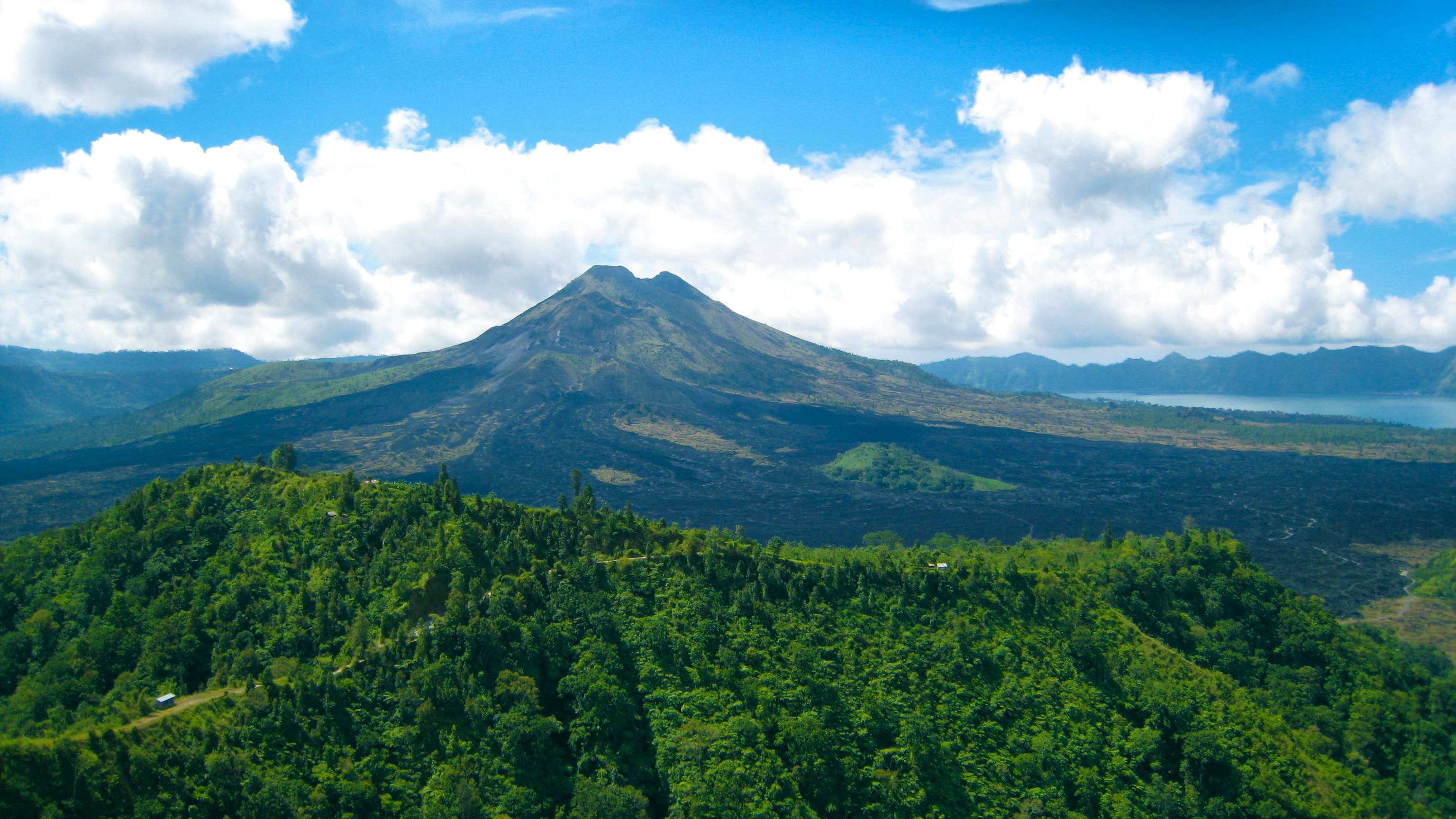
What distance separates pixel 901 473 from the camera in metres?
146

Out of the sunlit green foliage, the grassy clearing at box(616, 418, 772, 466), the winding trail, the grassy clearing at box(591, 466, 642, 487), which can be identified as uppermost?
the grassy clearing at box(616, 418, 772, 466)

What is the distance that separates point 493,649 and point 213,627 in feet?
46.2

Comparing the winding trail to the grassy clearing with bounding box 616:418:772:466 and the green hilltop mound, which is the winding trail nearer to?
the green hilltop mound

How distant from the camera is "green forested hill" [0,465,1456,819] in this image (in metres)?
30.7

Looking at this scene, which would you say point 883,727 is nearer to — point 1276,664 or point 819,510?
point 1276,664

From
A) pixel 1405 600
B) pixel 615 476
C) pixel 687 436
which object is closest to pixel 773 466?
pixel 687 436

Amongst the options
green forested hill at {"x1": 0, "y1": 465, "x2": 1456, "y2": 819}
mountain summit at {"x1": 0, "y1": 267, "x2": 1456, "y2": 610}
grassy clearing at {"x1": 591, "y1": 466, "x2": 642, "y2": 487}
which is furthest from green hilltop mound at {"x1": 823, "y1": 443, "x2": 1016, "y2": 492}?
green forested hill at {"x1": 0, "y1": 465, "x2": 1456, "y2": 819}

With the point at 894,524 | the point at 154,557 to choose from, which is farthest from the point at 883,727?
the point at 894,524

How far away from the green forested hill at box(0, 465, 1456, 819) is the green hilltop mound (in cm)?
8887

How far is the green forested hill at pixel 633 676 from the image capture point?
3070cm

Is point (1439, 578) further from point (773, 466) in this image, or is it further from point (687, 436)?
point (687, 436)

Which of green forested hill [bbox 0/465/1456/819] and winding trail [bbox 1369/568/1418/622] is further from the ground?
green forested hill [bbox 0/465/1456/819]

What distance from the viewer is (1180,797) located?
3594 centimetres

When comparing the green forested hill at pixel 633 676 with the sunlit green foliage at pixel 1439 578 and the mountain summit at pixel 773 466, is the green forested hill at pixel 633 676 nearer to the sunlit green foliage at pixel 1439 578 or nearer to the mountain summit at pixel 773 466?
the sunlit green foliage at pixel 1439 578
